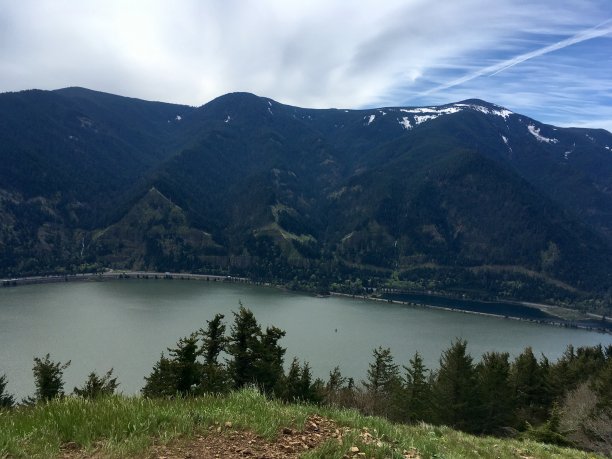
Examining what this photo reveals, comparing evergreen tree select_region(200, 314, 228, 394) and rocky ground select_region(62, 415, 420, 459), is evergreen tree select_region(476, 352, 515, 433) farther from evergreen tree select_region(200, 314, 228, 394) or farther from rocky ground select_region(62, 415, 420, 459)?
rocky ground select_region(62, 415, 420, 459)

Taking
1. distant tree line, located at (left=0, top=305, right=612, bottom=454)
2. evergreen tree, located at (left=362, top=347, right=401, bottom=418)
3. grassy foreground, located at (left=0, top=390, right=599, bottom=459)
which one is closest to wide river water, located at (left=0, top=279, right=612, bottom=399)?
evergreen tree, located at (left=362, top=347, right=401, bottom=418)

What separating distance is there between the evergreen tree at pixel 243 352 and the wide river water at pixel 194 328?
42307mm

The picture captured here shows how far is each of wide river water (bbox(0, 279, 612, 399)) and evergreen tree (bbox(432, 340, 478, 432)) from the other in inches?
1839


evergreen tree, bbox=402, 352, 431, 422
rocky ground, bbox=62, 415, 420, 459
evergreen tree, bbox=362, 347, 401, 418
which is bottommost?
evergreen tree, bbox=362, 347, 401, 418

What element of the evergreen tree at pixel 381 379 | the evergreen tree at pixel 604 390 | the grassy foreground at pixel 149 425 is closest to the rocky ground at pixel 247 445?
the grassy foreground at pixel 149 425

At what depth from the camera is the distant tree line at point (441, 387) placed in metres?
23.4

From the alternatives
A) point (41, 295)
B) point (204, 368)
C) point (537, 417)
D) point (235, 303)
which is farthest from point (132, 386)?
point (41, 295)

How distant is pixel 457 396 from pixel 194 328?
92.9 m

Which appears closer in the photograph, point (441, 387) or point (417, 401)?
point (441, 387)

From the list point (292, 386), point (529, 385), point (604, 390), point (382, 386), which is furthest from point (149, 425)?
point (382, 386)

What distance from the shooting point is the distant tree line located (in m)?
23.4

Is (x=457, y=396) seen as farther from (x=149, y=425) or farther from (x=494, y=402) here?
(x=149, y=425)

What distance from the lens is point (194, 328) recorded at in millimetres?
113438

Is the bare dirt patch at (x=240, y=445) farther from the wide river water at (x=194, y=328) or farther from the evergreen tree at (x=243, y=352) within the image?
the wide river water at (x=194, y=328)
